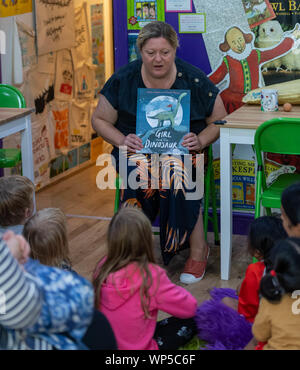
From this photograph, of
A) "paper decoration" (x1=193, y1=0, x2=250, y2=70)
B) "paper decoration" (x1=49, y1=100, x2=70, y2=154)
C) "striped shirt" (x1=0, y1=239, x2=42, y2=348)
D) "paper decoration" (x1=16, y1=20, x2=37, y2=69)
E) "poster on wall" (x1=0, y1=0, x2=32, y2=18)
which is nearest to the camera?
"striped shirt" (x1=0, y1=239, x2=42, y2=348)

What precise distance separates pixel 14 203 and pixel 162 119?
42.0 inches

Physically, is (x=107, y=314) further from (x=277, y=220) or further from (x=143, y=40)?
(x=143, y=40)

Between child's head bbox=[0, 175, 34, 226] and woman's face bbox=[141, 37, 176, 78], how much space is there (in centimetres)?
103

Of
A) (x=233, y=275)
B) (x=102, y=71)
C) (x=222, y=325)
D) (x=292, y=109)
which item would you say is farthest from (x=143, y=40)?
(x=102, y=71)

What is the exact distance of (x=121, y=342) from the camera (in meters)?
2.04

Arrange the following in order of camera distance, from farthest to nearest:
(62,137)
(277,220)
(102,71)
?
1. (102,71)
2. (62,137)
3. (277,220)

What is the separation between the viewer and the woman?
3158mm

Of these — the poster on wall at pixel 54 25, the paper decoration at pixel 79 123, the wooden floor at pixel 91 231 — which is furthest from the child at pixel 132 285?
the paper decoration at pixel 79 123

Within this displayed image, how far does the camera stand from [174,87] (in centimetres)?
328

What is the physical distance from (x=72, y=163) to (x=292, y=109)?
242 centimetres

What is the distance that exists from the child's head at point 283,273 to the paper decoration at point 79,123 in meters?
3.55

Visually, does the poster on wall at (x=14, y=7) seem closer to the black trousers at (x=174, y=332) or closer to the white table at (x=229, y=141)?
the white table at (x=229, y=141)
